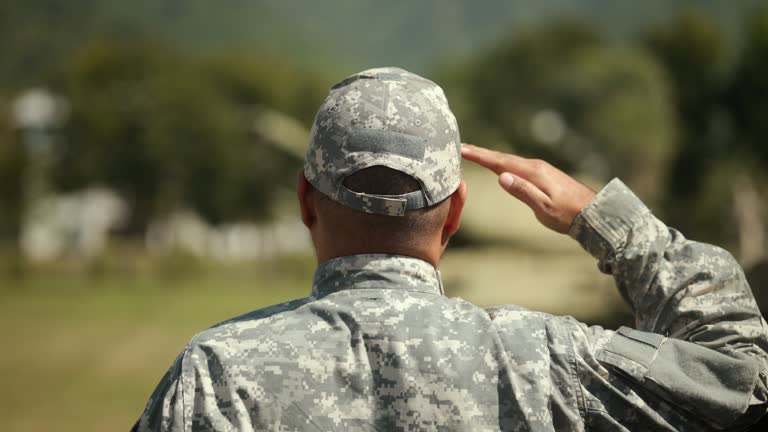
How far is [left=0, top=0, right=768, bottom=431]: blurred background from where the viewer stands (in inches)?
361

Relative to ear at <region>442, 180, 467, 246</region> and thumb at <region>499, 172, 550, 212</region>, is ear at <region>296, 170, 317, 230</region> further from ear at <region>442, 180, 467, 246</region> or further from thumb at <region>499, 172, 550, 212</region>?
thumb at <region>499, 172, 550, 212</region>

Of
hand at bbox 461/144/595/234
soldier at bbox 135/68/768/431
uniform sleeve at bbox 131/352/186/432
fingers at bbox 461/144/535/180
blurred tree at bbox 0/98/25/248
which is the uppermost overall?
fingers at bbox 461/144/535/180

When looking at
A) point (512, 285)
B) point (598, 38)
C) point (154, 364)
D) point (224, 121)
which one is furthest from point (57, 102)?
point (512, 285)

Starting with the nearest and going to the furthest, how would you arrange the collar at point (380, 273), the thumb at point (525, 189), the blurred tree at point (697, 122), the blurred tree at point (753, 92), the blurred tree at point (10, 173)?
the collar at point (380, 273) < the thumb at point (525, 189) < the blurred tree at point (753, 92) < the blurred tree at point (697, 122) < the blurred tree at point (10, 173)

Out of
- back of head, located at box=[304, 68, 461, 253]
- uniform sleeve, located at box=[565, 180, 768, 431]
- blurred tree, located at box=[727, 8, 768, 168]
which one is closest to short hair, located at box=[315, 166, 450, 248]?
back of head, located at box=[304, 68, 461, 253]

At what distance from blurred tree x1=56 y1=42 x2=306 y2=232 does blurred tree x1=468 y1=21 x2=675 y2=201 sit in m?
10.5

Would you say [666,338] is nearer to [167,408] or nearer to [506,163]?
[506,163]

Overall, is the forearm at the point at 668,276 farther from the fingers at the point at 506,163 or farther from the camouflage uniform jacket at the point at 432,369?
the fingers at the point at 506,163

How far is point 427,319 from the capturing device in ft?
5.27

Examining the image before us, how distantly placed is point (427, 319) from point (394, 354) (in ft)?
0.29

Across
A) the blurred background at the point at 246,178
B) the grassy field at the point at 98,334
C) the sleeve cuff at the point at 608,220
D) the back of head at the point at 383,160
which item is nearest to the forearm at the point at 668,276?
the sleeve cuff at the point at 608,220

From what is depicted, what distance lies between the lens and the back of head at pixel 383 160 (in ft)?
5.28

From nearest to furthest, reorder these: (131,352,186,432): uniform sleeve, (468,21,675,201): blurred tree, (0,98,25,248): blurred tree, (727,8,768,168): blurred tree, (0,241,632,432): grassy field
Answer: (131,352,186,432): uniform sleeve < (0,241,632,432): grassy field < (727,8,768,168): blurred tree < (468,21,675,201): blurred tree < (0,98,25,248): blurred tree

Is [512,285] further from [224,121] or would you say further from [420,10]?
[420,10]
